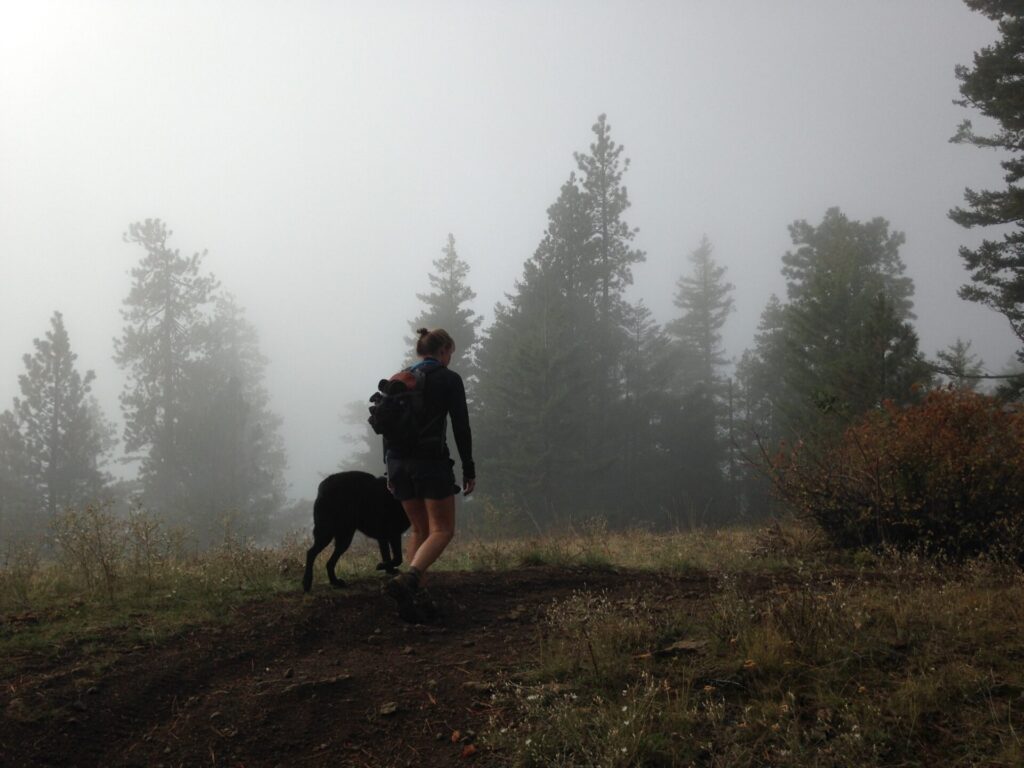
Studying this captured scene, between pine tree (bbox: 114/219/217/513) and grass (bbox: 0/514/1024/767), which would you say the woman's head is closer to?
grass (bbox: 0/514/1024/767)

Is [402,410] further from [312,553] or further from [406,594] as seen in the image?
[312,553]

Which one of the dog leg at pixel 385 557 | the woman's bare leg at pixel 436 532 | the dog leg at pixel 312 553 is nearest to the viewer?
the woman's bare leg at pixel 436 532

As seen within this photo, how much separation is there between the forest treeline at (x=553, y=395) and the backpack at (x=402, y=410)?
2140 cm

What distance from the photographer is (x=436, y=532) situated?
5.51 metres

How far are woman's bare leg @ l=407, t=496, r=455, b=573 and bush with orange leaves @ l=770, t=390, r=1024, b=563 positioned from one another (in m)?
4.83

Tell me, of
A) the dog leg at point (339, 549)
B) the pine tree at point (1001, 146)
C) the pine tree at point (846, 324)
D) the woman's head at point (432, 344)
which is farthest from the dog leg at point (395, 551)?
the pine tree at point (1001, 146)

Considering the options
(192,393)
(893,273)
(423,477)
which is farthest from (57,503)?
(893,273)

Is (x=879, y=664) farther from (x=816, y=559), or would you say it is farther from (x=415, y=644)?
(x=816, y=559)

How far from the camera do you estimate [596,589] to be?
6.34m

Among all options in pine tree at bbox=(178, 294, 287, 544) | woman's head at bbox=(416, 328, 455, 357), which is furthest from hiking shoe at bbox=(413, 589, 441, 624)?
pine tree at bbox=(178, 294, 287, 544)

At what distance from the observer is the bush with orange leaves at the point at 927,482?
24.6ft

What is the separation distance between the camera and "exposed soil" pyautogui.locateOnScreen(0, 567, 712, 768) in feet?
11.5

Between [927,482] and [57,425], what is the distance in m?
37.7

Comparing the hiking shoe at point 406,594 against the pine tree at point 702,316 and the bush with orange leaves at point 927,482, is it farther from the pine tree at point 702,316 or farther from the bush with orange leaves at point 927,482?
the pine tree at point 702,316
